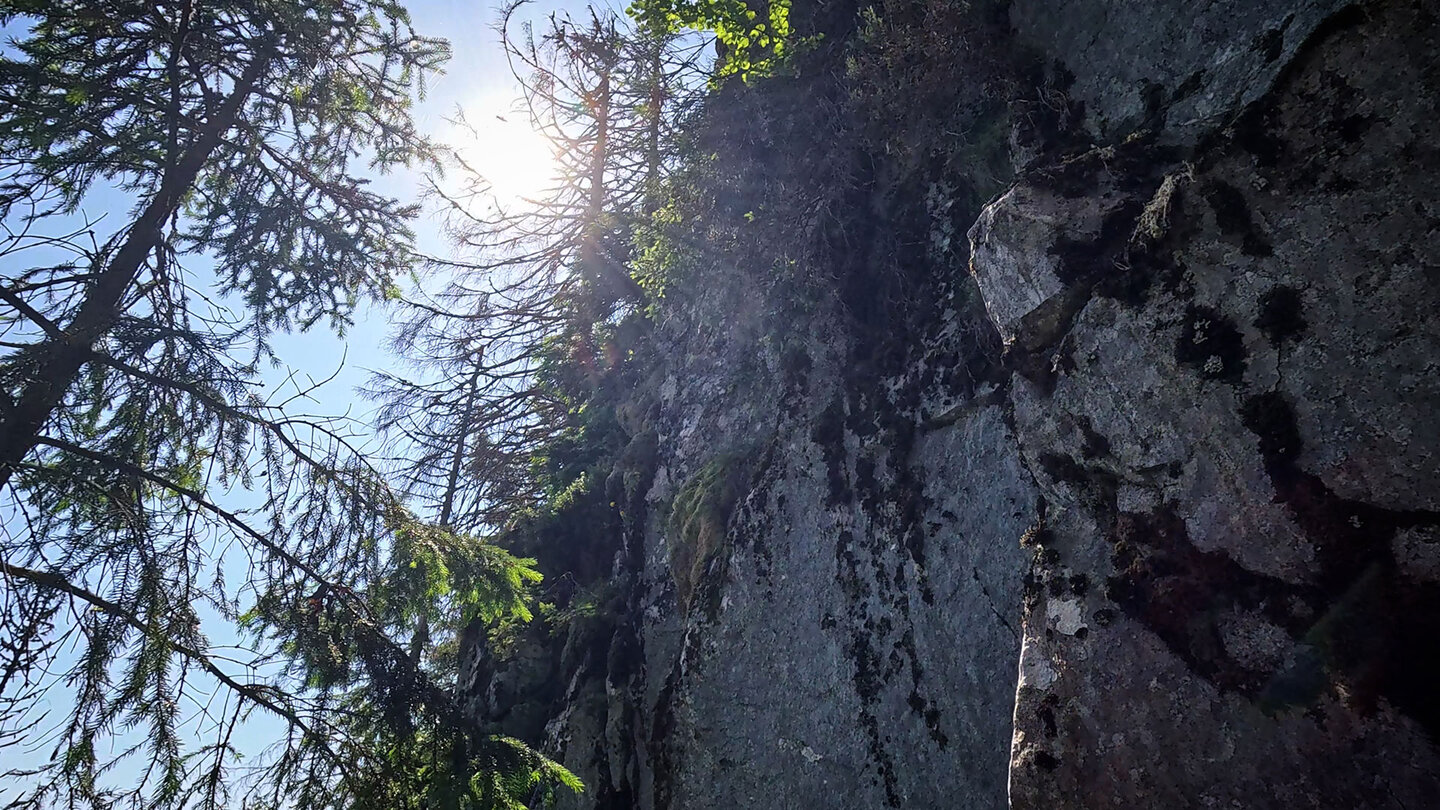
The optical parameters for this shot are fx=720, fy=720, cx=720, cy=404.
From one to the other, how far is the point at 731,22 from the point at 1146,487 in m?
5.13

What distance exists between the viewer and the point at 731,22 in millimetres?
6305

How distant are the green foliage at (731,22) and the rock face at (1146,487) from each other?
2.02 m

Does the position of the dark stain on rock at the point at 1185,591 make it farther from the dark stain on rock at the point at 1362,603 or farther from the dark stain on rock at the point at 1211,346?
the dark stain on rock at the point at 1211,346

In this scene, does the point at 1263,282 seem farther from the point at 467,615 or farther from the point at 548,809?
the point at 548,809

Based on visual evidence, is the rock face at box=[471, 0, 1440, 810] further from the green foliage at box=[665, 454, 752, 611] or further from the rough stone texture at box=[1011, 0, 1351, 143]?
the green foliage at box=[665, 454, 752, 611]

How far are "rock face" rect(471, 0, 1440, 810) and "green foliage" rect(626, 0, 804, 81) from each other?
2023 mm

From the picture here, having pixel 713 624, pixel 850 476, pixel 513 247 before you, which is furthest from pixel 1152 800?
pixel 513 247

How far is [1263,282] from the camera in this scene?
3.07m

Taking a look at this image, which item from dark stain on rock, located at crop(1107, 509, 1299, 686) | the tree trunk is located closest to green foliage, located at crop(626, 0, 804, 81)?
the tree trunk

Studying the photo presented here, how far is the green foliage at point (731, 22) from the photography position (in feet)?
20.0

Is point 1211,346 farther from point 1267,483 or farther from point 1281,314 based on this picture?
point 1267,483

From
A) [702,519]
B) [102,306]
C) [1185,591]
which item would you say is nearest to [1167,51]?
[1185,591]

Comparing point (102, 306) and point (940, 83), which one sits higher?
point (940, 83)

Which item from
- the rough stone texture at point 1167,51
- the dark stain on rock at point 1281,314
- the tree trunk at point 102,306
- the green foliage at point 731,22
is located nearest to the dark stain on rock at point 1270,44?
the rough stone texture at point 1167,51
